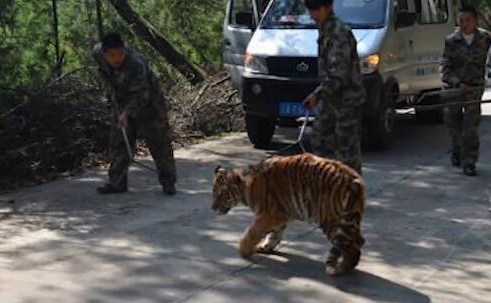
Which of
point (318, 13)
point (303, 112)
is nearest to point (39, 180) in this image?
point (303, 112)

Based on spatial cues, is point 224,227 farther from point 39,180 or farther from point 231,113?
point 231,113

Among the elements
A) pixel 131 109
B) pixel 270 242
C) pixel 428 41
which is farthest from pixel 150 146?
pixel 428 41

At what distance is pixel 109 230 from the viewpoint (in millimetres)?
6496

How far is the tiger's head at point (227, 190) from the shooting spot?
561 centimetres

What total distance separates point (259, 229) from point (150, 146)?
97.6 inches

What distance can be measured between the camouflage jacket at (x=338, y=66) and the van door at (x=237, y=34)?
425 centimetres

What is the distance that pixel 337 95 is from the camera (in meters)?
6.80

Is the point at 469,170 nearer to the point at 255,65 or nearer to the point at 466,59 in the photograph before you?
the point at 466,59

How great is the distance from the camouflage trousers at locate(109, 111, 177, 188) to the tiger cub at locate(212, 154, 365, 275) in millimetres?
2016

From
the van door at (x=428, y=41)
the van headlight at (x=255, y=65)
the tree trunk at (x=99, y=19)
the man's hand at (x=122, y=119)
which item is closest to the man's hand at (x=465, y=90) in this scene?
the van door at (x=428, y=41)

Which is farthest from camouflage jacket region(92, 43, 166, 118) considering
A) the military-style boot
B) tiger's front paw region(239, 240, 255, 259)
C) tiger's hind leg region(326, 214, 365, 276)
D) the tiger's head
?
the military-style boot

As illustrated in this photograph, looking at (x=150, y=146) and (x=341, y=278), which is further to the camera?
(x=150, y=146)

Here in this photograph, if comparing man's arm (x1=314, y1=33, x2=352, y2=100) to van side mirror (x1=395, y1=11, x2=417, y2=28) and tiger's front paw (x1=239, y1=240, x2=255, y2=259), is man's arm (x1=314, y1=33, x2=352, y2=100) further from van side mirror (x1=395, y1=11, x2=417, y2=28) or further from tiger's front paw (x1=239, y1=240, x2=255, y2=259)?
van side mirror (x1=395, y1=11, x2=417, y2=28)

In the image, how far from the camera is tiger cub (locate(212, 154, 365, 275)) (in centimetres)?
523
